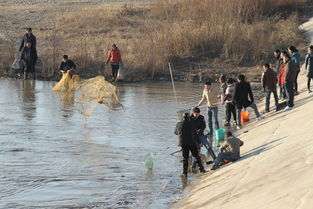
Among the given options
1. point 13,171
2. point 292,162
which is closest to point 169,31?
point 13,171

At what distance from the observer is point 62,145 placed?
18.5m

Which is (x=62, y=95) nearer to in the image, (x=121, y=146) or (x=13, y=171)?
(x=121, y=146)

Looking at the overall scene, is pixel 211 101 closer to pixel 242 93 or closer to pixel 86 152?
pixel 242 93

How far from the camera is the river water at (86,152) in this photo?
14.4m

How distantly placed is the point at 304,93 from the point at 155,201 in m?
9.44

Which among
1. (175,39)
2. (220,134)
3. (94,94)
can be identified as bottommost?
(220,134)

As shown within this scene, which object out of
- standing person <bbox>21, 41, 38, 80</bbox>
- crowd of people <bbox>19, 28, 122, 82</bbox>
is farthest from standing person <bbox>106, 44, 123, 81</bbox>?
standing person <bbox>21, 41, 38, 80</bbox>

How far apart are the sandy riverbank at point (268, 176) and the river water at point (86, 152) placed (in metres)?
0.83

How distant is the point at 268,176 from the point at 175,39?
19733 millimetres

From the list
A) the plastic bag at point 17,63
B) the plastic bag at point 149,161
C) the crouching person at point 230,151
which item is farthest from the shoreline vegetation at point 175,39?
the crouching person at point 230,151

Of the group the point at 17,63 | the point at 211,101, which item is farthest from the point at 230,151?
the point at 17,63

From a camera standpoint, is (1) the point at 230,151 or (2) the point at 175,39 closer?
(1) the point at 230,151

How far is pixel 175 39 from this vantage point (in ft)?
107

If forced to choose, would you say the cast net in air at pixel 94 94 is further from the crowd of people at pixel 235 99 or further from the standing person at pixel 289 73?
the standing person at pixel 289 73
